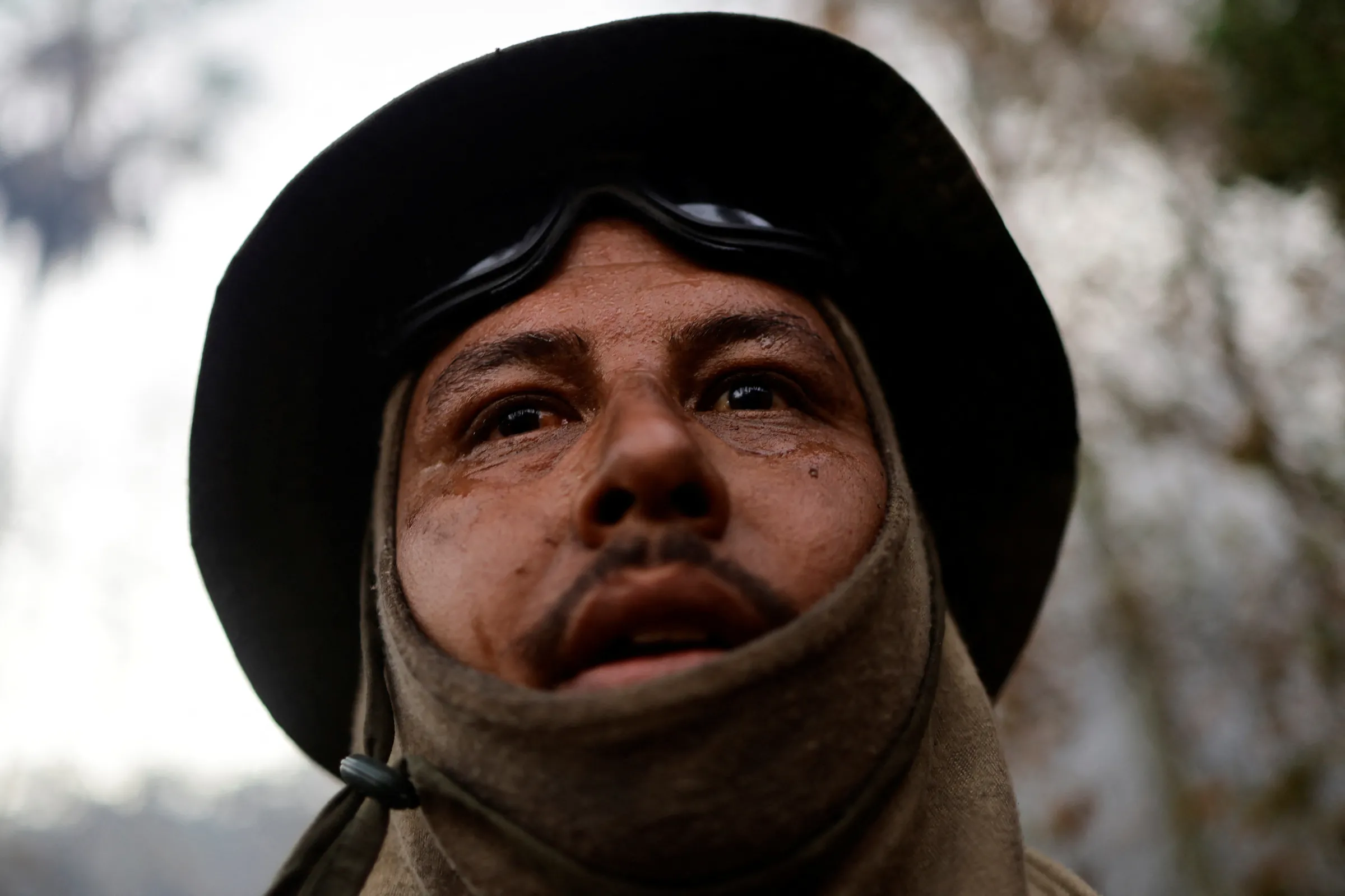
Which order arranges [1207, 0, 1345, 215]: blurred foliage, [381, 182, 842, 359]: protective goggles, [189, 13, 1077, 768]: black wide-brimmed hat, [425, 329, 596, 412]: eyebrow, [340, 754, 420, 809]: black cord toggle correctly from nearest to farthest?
[340, 754, 420, 809]: black cord toggle, [425, 329, 596, 412]: eyebrow, [381, 182, 842, 359]: protective goggles, [189, 13, 1077, 768]: black wide-brimmed hat, [1207, 0, 1345, 215]: blurred foliage

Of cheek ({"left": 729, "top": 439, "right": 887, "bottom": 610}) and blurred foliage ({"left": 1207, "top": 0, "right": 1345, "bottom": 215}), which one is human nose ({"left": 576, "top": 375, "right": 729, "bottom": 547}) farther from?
blurred foliage ({"left": 1207, "top": 0, "right": 1345, "bottom": 215})

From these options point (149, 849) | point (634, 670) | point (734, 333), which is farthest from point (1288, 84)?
point (149, 849)

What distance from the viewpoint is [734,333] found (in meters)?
1.61

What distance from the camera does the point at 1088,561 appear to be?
28.6ft

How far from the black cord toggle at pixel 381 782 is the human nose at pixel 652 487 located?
0.50 m

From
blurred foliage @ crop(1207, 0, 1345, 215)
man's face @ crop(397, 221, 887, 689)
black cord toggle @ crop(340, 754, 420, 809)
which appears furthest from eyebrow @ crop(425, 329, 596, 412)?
blurred foliage @ crop(1207, 0, 1345, 215)

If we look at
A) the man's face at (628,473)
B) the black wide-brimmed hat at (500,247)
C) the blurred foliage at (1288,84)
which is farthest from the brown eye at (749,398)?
the blurred foliage at (1288,84)

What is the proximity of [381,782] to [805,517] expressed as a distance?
2.62 ft

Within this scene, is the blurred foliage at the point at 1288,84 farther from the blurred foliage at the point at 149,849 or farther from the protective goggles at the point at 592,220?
the blurred foliage at the point at 149,849

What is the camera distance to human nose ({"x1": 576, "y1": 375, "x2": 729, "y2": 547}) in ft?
4.28

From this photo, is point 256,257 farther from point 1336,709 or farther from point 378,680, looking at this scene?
point 1336,709

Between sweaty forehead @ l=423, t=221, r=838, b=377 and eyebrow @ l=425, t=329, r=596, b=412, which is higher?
sweaty forehead @ l=423, t=221, r=838, b=377

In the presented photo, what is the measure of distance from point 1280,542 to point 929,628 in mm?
6732

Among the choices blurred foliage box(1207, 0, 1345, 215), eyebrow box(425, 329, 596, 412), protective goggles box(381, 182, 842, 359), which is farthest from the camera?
blurred foliage box(1207, 0, 1345, 215)
